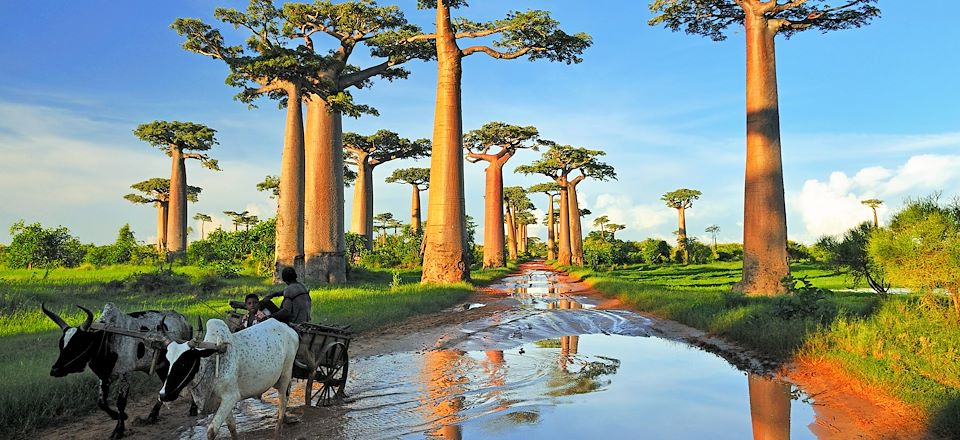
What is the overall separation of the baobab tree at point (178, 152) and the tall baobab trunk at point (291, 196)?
657 inches

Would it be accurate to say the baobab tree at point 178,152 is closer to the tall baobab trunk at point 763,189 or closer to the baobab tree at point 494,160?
the baobab tree at point 494,160

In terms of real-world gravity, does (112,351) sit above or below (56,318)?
below

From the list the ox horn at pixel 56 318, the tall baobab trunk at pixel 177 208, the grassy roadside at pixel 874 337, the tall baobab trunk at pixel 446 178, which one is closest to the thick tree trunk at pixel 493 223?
the tall baobab trunk at pixel 177 208

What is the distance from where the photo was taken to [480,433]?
5.07 m

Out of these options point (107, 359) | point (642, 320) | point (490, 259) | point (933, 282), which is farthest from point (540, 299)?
point (490, 259)

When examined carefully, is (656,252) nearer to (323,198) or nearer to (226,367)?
(323,198)

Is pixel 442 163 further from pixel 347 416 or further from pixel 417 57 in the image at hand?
pixel 347 416

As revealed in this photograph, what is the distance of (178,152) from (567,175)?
24.8m

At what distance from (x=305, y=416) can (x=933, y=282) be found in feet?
31.0

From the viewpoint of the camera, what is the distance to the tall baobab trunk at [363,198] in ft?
126

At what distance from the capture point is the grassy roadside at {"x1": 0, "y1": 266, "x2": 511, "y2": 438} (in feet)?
17.8

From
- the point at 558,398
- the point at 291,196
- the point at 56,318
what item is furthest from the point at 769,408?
the point at 291,196

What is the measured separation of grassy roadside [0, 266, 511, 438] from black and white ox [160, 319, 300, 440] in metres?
1.16

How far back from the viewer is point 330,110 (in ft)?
66.6
